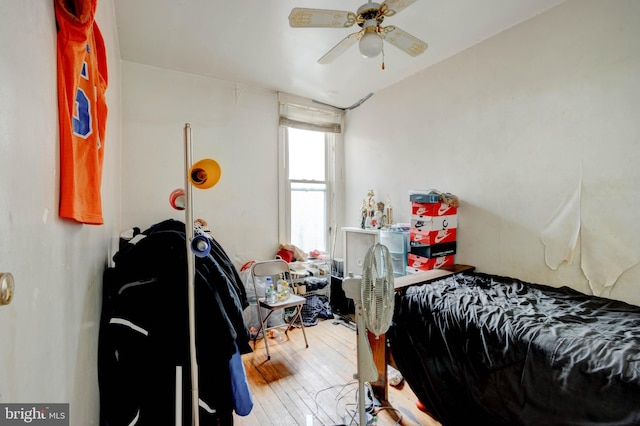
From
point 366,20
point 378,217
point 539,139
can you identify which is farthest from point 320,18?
point 378,217

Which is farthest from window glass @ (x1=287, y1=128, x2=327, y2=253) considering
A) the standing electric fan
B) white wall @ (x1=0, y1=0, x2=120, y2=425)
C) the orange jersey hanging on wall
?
white wall @ (x1=0, y1=0, x2=120, y2=425)

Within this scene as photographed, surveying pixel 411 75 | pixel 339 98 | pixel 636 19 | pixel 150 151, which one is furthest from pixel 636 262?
pixel 150 151

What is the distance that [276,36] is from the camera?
230 cm

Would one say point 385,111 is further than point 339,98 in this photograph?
No

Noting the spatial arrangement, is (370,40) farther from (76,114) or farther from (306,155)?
(306,155)

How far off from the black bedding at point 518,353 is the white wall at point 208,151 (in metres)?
1.96

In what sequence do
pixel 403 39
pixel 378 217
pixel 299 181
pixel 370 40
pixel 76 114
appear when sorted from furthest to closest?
pixel 299 181 → pixel 378 217 → pixel 403 39 → pixel 370 40 → pixel 76 114

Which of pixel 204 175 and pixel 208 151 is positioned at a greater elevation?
pixel 208 151

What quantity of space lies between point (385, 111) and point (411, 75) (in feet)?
1.55

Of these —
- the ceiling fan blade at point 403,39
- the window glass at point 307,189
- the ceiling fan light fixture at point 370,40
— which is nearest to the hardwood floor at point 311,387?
the window glass at point 307,189

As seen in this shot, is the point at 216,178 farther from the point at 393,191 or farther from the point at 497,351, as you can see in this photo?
the point at 393,191

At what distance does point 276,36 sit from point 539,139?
7.04 ft

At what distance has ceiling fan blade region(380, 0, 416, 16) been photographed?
4.87 feet

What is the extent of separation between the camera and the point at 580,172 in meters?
1.93
